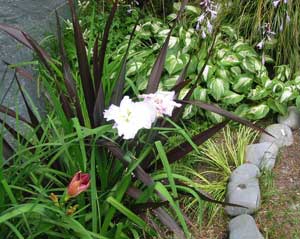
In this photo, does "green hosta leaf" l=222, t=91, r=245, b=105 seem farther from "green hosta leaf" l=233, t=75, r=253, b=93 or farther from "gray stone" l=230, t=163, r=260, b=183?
"gray stone" l=230, t=163, r=260, b=183

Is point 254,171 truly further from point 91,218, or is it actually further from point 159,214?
point 91,218

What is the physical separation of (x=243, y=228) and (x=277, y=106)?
3.24 ft

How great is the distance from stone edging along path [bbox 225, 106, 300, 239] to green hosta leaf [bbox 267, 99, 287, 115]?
5 cm

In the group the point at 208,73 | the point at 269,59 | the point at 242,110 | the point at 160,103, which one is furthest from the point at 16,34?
the point at 269,59

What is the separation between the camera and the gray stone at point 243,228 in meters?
2.57

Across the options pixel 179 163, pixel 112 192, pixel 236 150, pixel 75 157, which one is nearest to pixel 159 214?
pixel 112 192

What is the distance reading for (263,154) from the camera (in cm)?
304

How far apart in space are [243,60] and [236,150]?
69 cm

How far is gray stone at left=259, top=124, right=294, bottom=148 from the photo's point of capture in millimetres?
3228

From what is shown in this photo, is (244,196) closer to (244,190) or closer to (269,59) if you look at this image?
(244,190)

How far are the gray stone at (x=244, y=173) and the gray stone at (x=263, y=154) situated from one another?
71mm

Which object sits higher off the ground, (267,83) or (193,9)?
(193,9)

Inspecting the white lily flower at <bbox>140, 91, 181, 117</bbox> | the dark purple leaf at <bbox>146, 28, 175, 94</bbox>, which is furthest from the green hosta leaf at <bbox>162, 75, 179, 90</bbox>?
the white lily flower at <bbox>140, 91, 181, 117</bbox>

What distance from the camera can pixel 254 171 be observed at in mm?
2906
